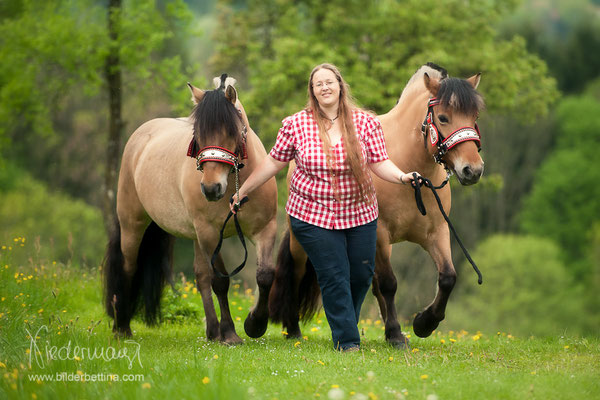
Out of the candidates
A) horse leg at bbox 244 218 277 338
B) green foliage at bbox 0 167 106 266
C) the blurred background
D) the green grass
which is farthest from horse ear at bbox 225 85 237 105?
green foliage at bbox 0 167 106 266

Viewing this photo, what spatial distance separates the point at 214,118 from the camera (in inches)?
226

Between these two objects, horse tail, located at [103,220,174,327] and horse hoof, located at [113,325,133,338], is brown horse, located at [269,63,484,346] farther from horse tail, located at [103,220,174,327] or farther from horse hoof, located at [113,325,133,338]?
horse hoof, located at [113,325,133,338]

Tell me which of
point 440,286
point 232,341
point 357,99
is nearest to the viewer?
point 440,286

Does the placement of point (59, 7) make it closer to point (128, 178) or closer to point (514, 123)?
point (128, 178)

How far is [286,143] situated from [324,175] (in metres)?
0.47

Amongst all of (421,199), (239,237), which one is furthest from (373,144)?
(239,237)

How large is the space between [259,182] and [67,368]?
85.0 inches

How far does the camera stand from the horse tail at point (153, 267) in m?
7.64

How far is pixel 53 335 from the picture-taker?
5.64 metres

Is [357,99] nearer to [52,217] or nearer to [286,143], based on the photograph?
[286,143]

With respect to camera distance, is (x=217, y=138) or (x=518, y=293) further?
(x=518, y=293)

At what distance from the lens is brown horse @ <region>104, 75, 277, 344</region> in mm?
5770

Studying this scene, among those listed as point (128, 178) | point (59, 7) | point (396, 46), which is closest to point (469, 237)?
point (396, 46)

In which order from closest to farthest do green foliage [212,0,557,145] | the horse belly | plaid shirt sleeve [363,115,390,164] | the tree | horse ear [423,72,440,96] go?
plaid shirt sleeve [363,115,390,164]
horse ear [423,72,440,96]
the horse belly
the tree
green foliage [212,0,557,145]
